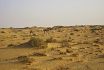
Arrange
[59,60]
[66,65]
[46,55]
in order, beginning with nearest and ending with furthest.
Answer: [66,65] → [59,60] → [46,55]

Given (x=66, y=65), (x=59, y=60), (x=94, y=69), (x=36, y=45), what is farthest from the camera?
(x=36, y=45)

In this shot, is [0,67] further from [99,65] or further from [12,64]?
[99,65]

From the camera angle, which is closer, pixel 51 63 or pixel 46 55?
pixel 51 63

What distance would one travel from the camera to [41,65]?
1417 centimetres

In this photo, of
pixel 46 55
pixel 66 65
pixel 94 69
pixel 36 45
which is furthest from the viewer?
pixel 36 45

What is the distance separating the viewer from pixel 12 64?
14539mm

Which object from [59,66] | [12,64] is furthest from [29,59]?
[59,66]

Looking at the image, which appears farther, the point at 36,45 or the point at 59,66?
the point at 36,45

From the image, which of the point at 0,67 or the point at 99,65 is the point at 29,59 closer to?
the point at 0,67

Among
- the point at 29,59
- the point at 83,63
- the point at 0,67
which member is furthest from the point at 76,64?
the point at 0,67

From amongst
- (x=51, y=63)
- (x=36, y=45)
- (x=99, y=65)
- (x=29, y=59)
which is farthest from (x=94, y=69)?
(x=36, y=45)

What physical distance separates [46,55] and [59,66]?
3.73m

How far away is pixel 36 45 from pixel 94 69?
9257 millimetres

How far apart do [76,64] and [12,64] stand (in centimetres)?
336
